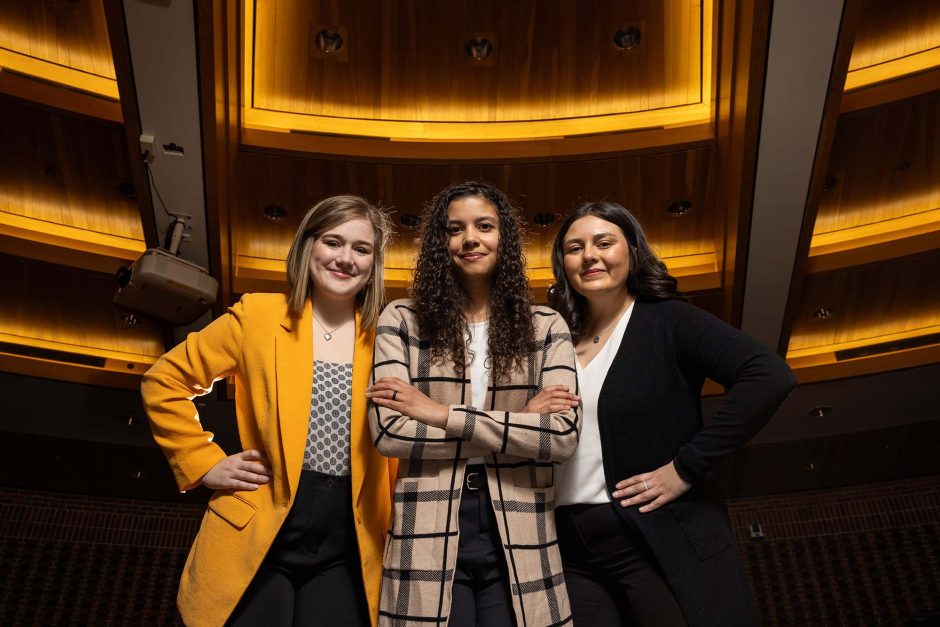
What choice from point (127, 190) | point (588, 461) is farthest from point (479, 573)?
point (127, 190)

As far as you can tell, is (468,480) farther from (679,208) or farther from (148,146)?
(679,208)

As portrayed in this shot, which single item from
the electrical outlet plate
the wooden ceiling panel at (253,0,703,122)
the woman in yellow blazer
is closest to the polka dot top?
the woman in yellow blazer

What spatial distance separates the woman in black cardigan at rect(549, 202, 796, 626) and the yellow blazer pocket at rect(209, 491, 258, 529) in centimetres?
75

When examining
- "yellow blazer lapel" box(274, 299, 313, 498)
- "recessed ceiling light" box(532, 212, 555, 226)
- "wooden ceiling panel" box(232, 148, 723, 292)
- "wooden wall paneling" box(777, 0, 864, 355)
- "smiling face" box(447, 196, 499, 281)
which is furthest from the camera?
"recessed ceiling light" box(532, 212, 555, 226)

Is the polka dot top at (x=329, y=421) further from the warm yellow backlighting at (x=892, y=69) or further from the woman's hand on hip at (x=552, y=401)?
the warm yellow backlighting at (x=892, y=69)

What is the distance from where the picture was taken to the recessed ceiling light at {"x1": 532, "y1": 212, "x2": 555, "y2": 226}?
5.86m

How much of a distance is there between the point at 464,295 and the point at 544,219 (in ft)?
→ 13.4

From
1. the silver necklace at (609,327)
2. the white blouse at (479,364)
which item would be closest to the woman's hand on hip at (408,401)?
the white blouse at (479,364)

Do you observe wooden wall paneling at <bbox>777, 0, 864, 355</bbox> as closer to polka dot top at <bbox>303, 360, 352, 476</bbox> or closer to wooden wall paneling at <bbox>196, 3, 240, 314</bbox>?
wooden wall paneling at <bbox>196, 3, 240, 314</bbox>

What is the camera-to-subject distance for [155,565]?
8477 millimetres

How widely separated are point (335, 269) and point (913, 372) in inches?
260

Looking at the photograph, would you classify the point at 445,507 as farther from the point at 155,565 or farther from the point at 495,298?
the point at 155,565

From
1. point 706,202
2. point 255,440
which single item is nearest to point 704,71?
point 706,202

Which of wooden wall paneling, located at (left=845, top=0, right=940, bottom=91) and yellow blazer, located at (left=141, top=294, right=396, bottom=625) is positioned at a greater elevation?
wooden wall paneling, located at (left=845, top=0, right=940, bottom=91)
